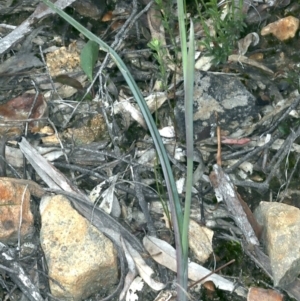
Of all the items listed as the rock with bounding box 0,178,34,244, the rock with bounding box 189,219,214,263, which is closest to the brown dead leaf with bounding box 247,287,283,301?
the rock with bounding box 189,219,214,263

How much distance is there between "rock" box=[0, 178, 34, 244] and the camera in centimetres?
154

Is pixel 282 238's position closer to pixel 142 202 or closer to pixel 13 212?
pixel 142 202

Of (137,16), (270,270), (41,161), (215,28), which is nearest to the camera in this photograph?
(270,270)

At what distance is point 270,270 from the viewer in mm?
1502

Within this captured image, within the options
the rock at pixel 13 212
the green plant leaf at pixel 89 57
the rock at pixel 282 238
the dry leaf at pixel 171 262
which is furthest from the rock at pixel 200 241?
the green plant leaf at pixel 89 57

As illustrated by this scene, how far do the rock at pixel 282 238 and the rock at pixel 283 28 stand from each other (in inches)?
26.1

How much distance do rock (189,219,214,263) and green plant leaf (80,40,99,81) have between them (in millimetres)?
562

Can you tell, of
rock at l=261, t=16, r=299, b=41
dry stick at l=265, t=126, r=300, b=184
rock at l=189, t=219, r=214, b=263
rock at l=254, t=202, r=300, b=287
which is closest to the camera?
rock at l=254, t=202, r=300, b=287

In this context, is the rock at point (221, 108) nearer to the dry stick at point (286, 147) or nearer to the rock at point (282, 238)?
the dry stick at point (286, 147)

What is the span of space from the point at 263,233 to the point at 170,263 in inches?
10.5

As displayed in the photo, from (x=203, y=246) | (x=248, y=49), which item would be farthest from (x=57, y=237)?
(x=248, y=49)

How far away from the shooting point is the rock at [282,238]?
1.45m

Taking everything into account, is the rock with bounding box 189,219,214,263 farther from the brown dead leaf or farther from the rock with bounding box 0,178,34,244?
the rock with bounding box 0,178,34,244

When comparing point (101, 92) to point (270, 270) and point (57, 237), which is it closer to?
point (57, 237)
